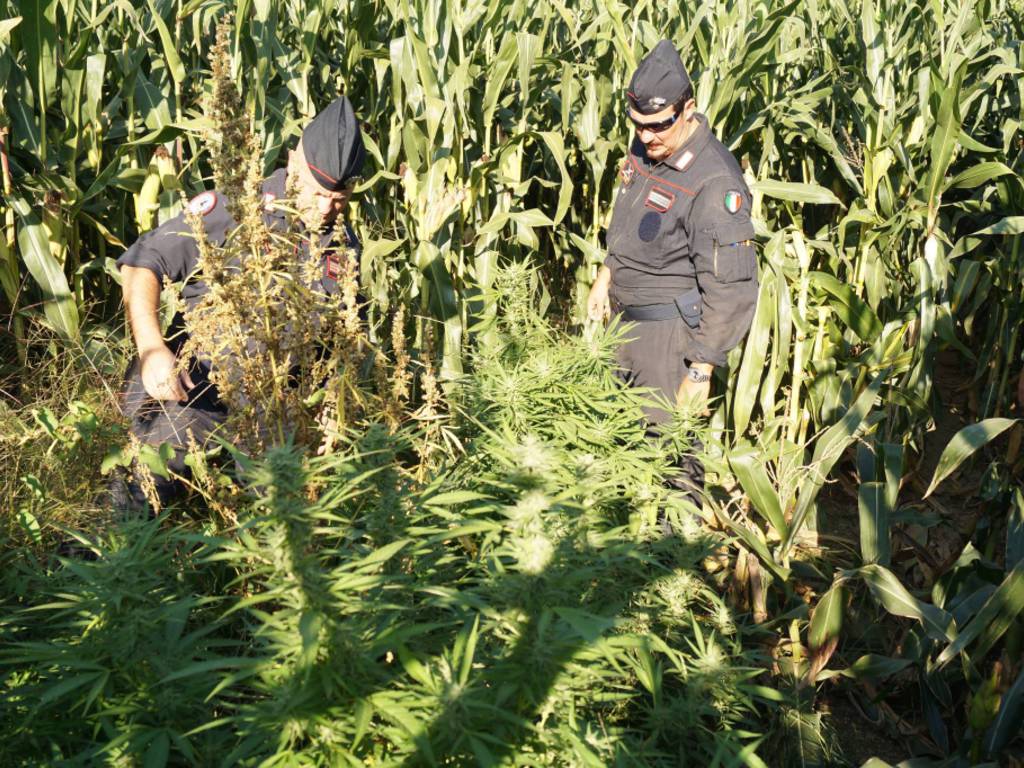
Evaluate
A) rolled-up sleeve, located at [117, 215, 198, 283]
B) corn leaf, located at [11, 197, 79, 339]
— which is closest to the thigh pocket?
rolled-up sleeve, located at [117, 215, 198, 283]

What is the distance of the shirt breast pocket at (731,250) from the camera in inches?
139

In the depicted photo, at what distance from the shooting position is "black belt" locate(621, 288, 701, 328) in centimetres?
380

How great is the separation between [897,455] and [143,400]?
254 centimetres

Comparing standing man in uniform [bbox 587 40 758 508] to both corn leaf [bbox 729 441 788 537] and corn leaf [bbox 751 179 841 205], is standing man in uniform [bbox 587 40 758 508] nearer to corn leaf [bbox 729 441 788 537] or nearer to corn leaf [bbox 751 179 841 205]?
corn leaf [bbox 729 441 788 537]

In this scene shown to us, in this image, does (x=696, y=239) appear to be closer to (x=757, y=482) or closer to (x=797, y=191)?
(x=797, y=191)

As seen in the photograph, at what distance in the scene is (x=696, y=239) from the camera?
11.9 ft

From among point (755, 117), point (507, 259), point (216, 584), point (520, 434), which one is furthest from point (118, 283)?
point (755, 117)

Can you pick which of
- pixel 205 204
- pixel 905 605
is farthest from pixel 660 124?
pixel 905 605

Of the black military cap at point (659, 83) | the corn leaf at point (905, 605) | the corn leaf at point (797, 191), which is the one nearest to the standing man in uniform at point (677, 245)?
the black military cap at point (659, 83)

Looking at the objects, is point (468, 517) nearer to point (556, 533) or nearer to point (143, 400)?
point (556, 533)

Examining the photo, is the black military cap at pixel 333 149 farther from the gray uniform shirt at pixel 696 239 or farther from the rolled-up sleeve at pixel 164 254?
the gray uniform shirt at pixel 696 239

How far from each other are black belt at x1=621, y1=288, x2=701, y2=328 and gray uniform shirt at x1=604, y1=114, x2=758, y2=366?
2 centimetres

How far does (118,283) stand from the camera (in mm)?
4082

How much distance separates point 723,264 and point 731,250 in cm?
6
